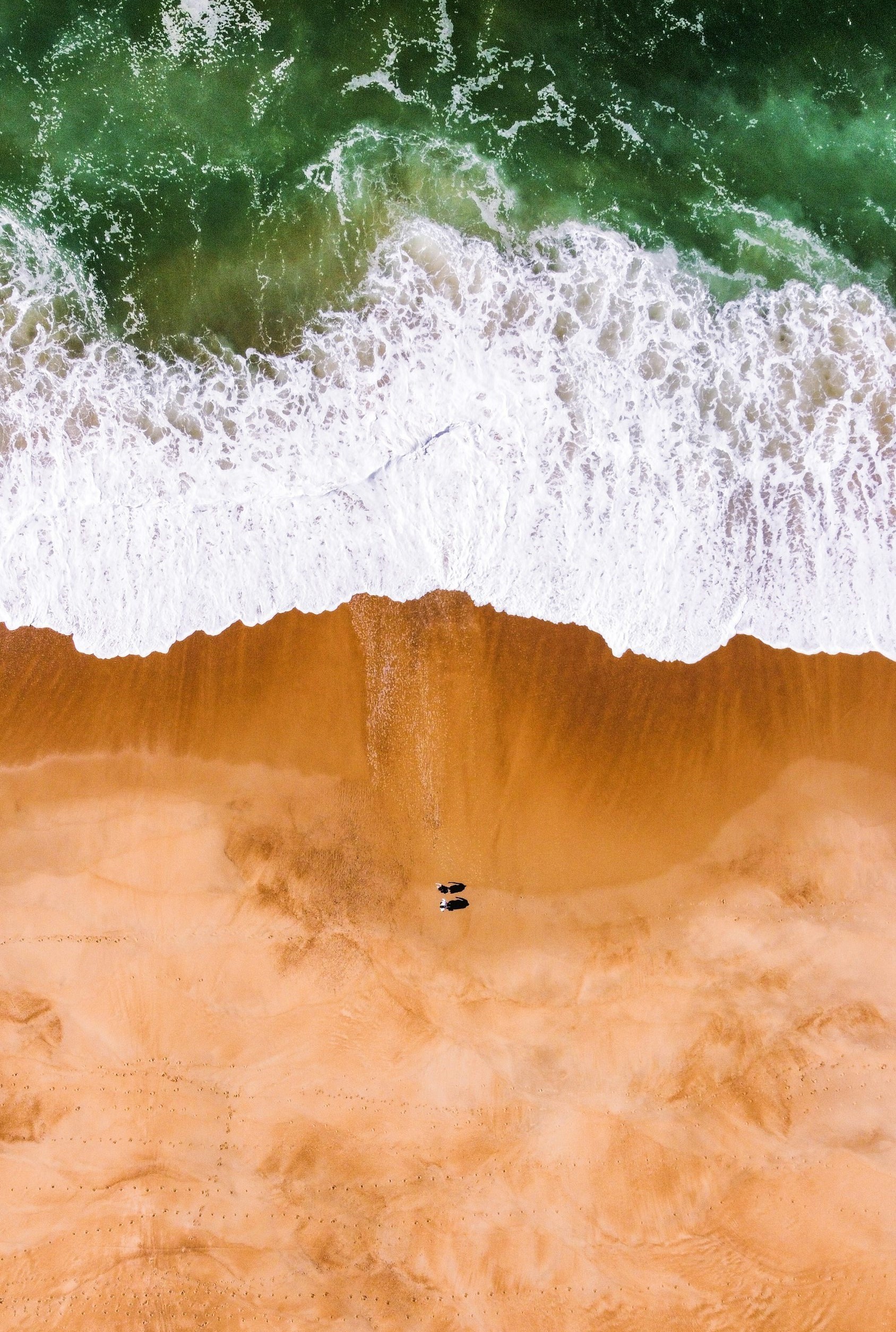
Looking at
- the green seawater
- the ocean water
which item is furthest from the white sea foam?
the green seawater

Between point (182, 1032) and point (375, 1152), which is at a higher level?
point (182, 1032)

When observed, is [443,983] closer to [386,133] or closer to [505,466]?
[505,466]

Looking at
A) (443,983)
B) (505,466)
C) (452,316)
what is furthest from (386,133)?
(443,983)

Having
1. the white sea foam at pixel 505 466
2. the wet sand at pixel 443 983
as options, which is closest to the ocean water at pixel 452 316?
the white sea foam at pixel 505 466

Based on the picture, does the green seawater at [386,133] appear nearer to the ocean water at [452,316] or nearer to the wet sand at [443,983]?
the ocean water at [452,316]

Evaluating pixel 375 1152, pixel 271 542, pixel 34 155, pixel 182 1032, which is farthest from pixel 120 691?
pixel 34 155

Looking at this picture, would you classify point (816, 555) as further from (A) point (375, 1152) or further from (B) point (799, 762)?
(A) point (375, 1152)
